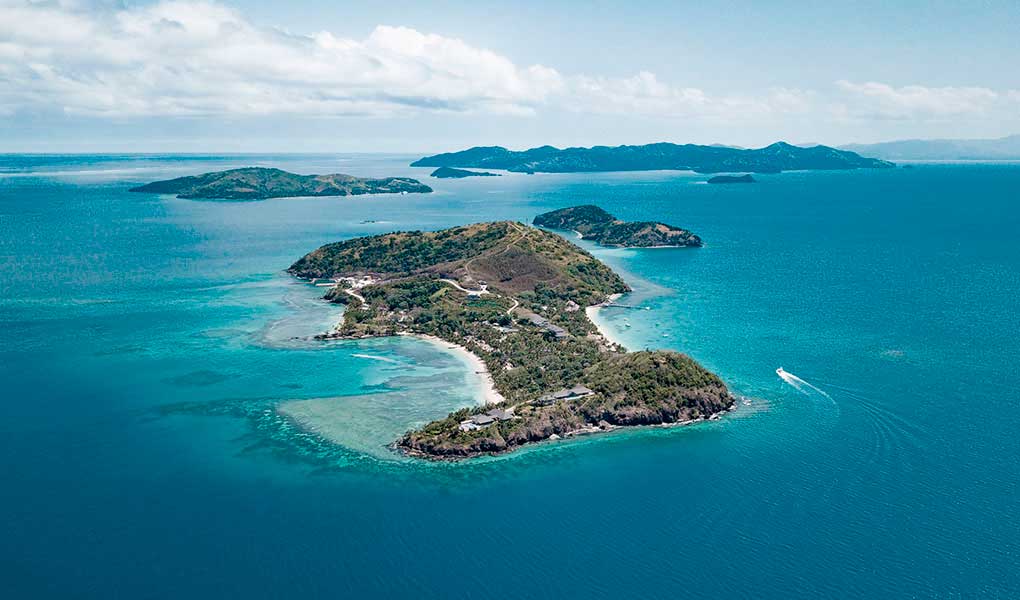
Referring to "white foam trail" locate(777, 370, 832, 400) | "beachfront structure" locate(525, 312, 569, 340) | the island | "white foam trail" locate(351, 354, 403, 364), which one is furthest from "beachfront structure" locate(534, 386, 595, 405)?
"white foam trail" locate(351, 354, 403, 364)

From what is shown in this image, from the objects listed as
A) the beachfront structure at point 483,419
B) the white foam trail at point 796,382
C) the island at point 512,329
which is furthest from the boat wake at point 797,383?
the beachfront structure at point 483,419

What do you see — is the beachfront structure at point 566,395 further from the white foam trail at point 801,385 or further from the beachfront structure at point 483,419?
the white foam trail at point 801,385

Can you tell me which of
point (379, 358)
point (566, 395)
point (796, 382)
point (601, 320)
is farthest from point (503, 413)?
point (601, 320)

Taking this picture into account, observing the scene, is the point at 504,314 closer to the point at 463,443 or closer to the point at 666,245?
the point at 463,443

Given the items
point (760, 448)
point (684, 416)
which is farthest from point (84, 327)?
point (760, 448)

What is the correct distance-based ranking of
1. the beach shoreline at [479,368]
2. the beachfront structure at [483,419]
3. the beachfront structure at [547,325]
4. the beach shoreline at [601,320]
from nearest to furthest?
1. the beachfront structure at [483,419]
2. the beach shoreline at [479,368]
3. the beachfront structure at [547,325]
4. the beach shoreline at [601,320]

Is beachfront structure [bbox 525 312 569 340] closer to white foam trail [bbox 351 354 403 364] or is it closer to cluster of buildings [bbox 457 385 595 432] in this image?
white foam trail [bbox 351 354 403 364]

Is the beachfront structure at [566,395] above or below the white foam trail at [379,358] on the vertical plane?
above
